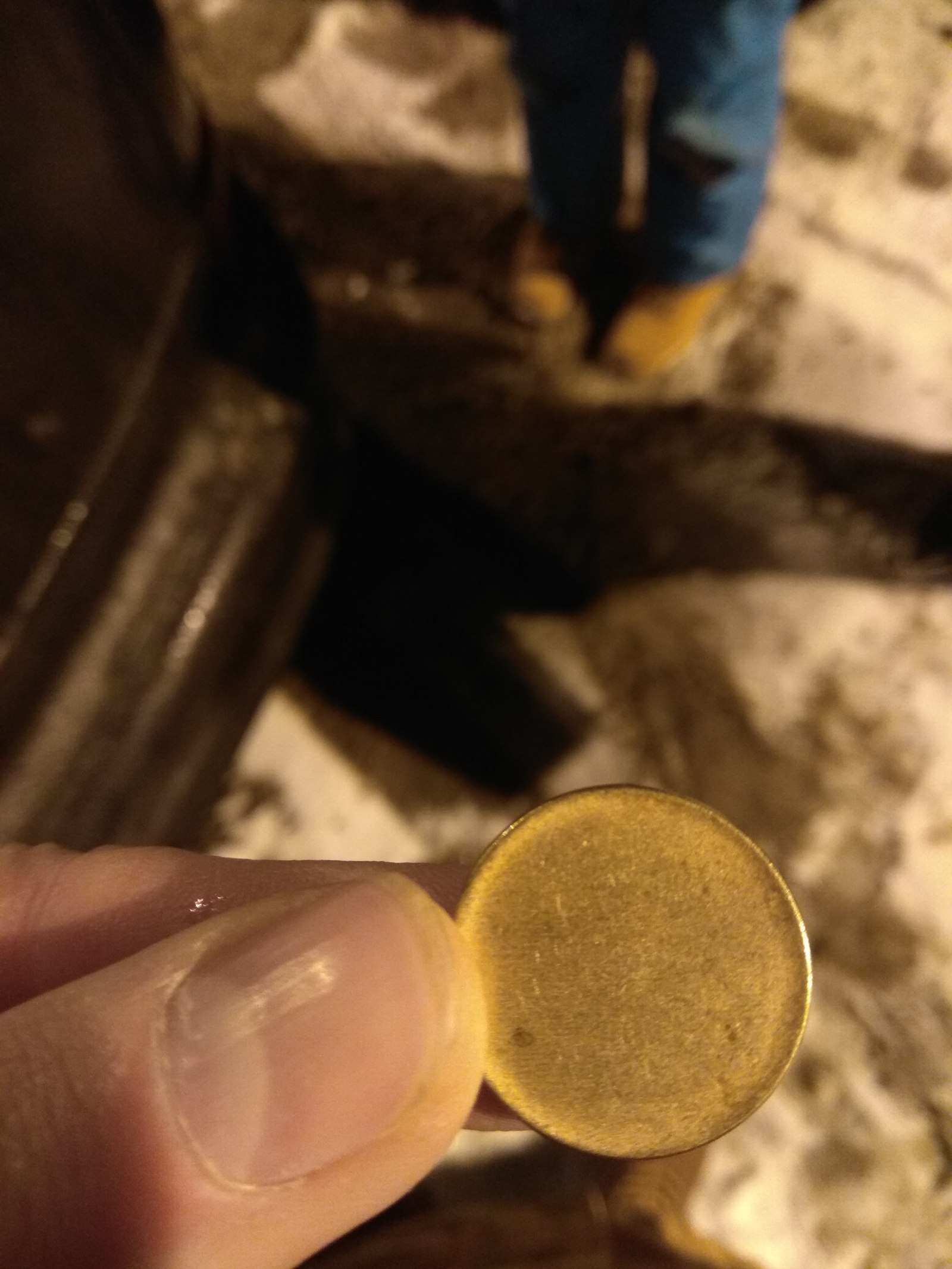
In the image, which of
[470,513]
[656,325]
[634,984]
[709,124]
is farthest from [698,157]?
[634,984]

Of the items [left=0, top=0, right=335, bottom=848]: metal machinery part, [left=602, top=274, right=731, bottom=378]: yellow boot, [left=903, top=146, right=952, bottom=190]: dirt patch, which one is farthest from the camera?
[left=903, top=146, right=952, bottom=190]: dirt patch

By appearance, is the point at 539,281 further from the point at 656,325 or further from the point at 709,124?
the point at 709,124

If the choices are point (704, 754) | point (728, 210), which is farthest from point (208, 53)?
point (704, 754)

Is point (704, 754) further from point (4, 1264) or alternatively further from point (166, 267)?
point (4, 1264)

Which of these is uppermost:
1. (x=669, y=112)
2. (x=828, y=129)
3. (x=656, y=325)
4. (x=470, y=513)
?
(x=669, y=112)

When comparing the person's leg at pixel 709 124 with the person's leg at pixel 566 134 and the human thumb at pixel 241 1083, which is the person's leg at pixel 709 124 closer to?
the person's leg at pixel 566 134

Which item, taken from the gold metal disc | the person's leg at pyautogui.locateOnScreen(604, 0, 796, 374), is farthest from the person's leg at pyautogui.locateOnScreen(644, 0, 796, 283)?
the gold metal disc

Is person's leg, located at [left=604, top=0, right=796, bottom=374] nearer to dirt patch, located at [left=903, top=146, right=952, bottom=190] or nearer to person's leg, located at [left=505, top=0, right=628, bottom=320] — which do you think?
person's leg, located at [left=505, top=0, right=628, bottom=320]
